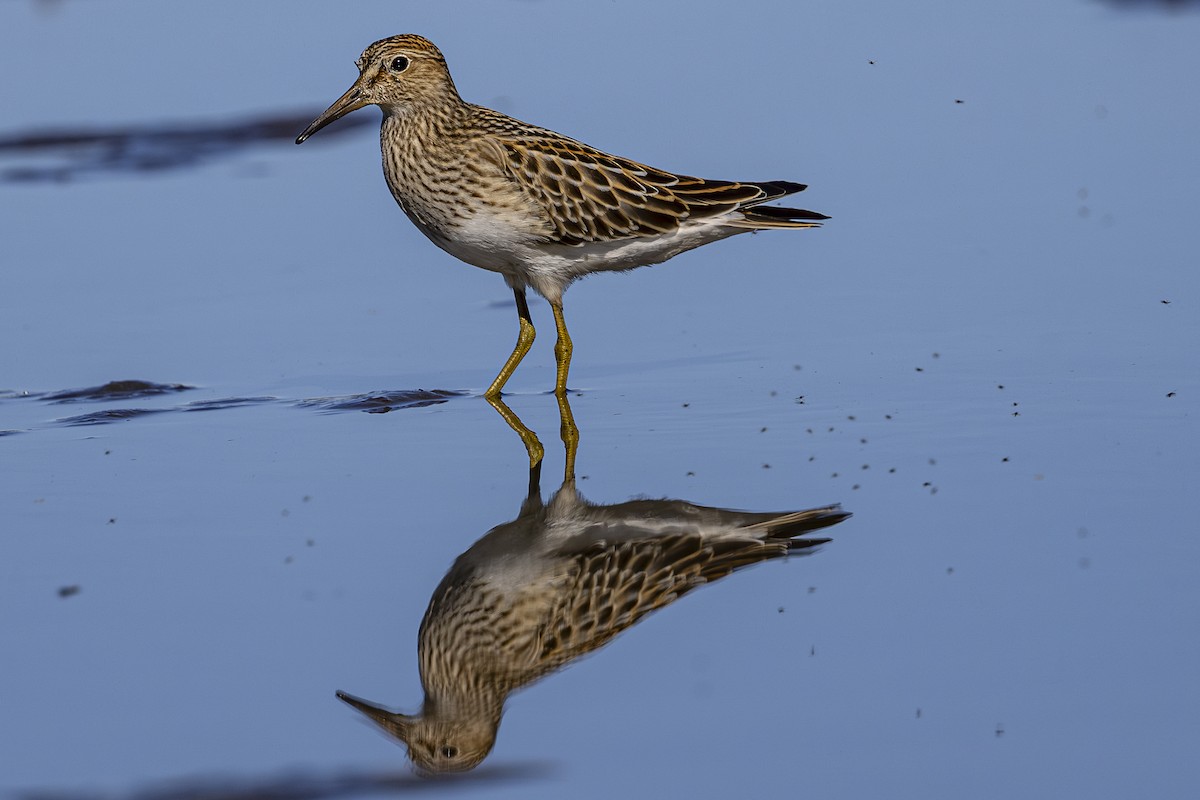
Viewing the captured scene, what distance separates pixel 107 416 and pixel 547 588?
352cm

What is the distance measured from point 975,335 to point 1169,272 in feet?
5.11

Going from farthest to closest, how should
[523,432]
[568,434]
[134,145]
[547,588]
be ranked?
[134,145] < [523,432] < [568,434] < [547,588]

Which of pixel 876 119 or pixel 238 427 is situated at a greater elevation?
pixel 876 119

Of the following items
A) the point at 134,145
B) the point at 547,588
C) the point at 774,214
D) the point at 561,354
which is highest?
the point at 134,145

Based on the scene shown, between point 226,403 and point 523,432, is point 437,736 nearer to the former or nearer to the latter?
point 523,432

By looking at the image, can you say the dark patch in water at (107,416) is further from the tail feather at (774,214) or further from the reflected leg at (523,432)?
the tail feather at (774,214)

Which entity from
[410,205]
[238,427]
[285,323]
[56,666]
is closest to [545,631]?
[56,666]

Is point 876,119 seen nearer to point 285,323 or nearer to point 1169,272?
point 1169,272

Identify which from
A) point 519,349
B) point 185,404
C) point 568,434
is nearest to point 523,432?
point 568,434

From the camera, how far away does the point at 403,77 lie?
9852 mm

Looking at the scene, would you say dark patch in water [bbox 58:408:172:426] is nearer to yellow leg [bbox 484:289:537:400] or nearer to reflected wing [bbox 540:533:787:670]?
yellow leg [bbox 484:289:537:400]

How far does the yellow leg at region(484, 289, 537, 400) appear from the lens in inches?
379

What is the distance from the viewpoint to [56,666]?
20.0 ft

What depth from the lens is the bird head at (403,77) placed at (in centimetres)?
985
